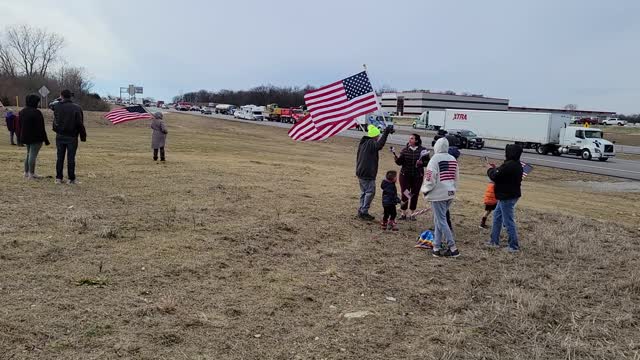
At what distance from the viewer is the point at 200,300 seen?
199 inches

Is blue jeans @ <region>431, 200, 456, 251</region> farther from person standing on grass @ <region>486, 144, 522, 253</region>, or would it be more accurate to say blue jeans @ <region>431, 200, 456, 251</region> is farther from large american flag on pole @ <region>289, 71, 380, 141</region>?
large american flag on pole @ <region>289, 71, 380, 141</region>

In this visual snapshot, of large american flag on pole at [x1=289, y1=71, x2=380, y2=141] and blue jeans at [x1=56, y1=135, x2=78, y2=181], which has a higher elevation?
large american flag on pole at [x1=289, y1=71, x2=380, y2=141]

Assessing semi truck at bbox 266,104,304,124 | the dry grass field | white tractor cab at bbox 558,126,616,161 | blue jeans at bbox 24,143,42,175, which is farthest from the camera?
semi truck at bbox 266,104,304,124

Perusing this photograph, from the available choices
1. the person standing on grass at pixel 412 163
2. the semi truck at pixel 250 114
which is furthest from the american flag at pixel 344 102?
the semi truck at pixel 250 114

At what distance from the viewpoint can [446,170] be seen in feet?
Result: 24.4

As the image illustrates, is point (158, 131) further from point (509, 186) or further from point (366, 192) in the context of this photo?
point (509, 186)

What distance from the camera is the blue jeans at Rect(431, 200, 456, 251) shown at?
7.40 metres

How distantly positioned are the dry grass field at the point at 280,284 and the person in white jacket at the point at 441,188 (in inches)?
15.3

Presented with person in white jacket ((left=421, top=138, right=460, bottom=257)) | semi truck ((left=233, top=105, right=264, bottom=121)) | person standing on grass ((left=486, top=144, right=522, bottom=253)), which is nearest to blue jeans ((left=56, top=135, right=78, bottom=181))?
person in white jacket ((left=421, top=138, right=460, bottom=257))

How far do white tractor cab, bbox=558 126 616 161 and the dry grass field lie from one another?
29402mm

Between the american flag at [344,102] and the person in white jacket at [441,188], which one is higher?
the american flag at [344,102]

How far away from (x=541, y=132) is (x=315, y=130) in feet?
118

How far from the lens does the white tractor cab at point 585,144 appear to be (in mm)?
36156

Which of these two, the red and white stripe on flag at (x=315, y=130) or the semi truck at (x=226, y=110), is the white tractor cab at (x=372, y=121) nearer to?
the red and white stripe on flag at (x=315, y=130)
